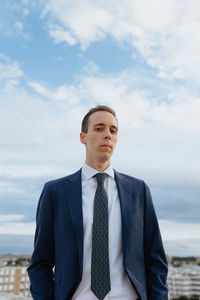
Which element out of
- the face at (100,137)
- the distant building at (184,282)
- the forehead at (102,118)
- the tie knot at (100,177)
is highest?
the forehead at (102,118)

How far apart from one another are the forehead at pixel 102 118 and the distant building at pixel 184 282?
236ft

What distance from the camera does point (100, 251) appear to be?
147 cm

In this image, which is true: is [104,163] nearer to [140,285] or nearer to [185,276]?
[140,285]

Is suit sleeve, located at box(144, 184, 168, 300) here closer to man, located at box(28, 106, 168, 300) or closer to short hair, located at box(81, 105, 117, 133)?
man, located at box(28, 106, 168, 300)

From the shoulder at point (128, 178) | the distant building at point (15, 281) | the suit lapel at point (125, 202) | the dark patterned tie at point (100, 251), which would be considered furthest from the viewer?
the distant building at point (15, 281)

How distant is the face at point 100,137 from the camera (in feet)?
5.46

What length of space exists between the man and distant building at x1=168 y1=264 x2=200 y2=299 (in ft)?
235

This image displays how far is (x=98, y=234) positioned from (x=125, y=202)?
0.25 metres

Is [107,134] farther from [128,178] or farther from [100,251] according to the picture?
[100,251]

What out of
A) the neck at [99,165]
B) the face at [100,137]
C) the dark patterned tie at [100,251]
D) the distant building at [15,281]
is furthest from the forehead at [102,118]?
the distant building at [15,281]

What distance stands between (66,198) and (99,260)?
38 cm

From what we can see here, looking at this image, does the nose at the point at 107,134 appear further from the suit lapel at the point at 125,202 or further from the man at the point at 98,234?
the suit lapel at the point at 125,202

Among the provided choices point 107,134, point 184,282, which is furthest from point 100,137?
point 184,282

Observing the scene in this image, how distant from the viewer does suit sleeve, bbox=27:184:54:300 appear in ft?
5.13
